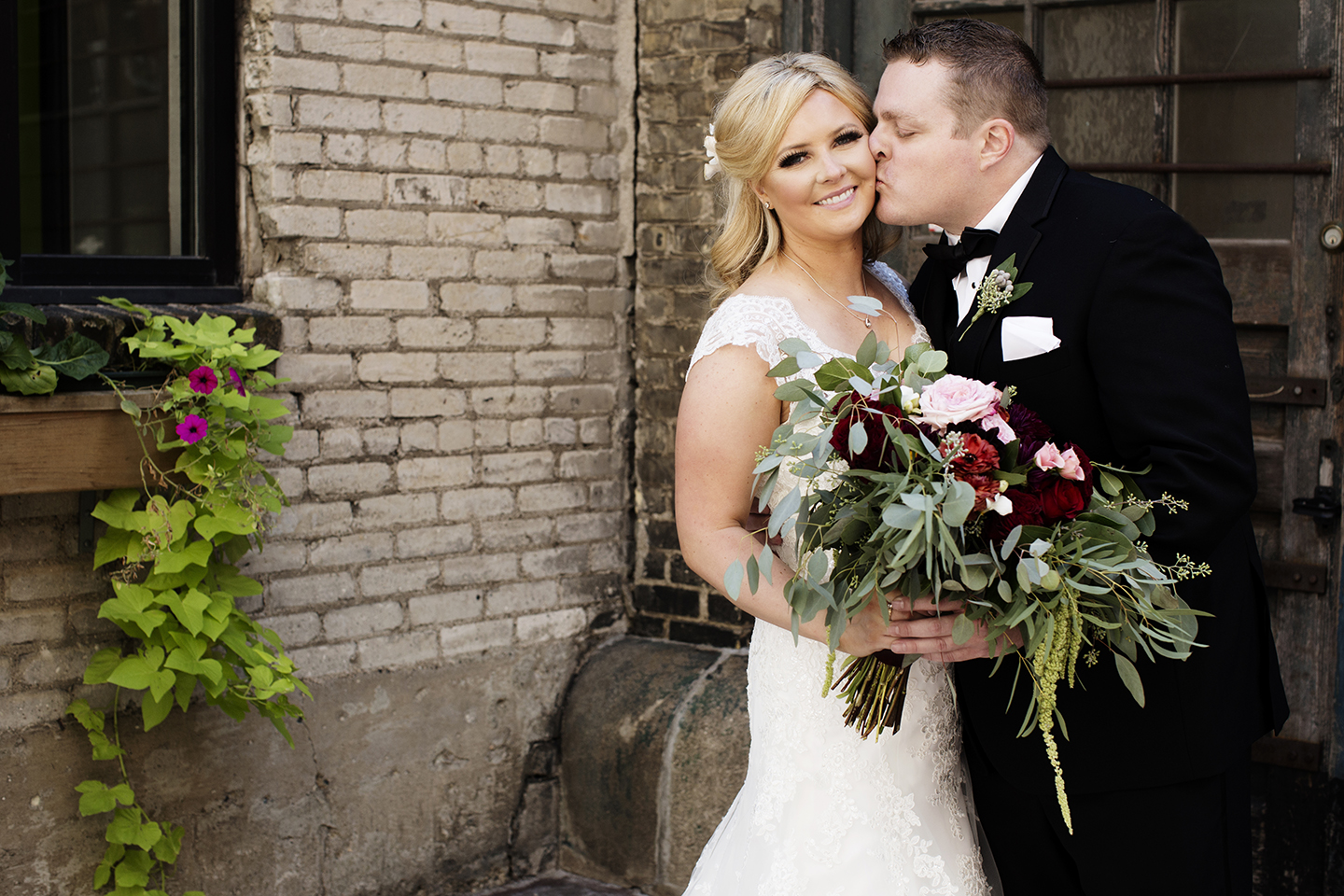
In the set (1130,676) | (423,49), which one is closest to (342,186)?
(423,49)

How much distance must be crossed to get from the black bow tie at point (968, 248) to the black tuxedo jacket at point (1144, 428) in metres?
0.06

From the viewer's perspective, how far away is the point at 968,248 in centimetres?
235

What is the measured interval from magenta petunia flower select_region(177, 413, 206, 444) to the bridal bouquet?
66.6 inches

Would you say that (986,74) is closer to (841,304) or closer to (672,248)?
(841,304)

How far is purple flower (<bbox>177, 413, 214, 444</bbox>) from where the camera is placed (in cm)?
302

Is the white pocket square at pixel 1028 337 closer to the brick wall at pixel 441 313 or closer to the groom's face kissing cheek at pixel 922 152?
the groom's face kissing cheek at pixel 922 152

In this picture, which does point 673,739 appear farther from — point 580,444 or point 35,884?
point 35,884

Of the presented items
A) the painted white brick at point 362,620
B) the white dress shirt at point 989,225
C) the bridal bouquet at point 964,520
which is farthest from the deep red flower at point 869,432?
the painted white brick at point 362,620

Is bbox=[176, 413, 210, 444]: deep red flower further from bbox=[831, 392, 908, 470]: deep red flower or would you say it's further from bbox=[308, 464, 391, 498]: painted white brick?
bbox=[831, 392, 908, 470]: deep red flower

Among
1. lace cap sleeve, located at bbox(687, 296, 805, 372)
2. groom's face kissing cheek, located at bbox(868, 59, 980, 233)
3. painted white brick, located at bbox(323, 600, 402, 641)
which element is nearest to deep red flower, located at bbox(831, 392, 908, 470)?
lace cap sleeve, located at bbox(687, 296, 805, 372)

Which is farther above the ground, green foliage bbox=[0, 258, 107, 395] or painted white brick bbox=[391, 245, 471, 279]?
painted white brick bbox=[391, 245, 471, 279]

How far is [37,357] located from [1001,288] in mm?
2206

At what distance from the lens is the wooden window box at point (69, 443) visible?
2.91 m

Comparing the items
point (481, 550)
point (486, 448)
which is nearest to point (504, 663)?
point (481, 550)
